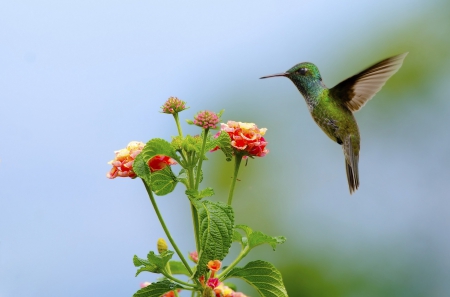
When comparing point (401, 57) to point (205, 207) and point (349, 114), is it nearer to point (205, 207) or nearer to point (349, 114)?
point (349, 114)

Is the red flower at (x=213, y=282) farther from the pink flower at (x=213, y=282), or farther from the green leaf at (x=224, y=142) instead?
the green leaf at (x=224, y=142)

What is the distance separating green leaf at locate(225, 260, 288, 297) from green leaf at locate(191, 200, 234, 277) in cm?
16

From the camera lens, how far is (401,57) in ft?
7.76

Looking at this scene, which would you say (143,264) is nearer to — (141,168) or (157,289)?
(157,289)

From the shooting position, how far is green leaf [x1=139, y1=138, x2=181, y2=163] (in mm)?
1510

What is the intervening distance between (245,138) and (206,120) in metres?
0.15

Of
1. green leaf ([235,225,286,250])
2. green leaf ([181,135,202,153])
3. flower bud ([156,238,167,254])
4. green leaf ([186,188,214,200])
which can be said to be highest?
green leaf ([181,135,202,153])

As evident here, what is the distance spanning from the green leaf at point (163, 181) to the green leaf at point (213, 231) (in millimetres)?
140

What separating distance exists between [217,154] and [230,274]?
11.3 feet

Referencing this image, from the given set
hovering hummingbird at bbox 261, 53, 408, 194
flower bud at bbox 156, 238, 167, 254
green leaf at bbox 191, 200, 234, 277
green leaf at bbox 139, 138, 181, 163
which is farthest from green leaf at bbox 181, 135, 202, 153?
hovering hummingbird at bbox 261, 53, 408, 194

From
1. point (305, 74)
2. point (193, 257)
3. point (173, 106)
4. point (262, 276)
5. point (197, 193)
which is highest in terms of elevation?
point (305, 74)

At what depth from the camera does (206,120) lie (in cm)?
159

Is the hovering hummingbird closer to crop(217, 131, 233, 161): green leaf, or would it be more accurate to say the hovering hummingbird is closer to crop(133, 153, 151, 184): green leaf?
crop(217, 131, 233, 161): green leaf

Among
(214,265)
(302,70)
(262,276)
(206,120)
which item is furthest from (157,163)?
(302,70)
